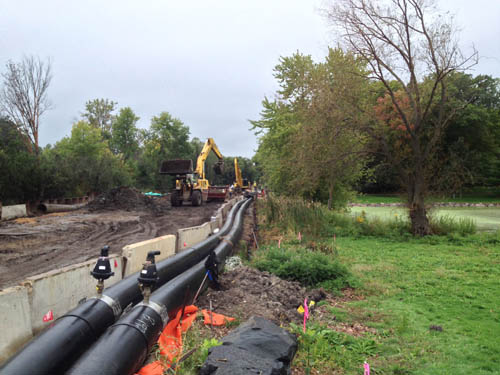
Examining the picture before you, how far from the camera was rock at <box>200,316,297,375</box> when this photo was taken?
2.42m

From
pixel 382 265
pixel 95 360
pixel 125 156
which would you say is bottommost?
pixel 382 265

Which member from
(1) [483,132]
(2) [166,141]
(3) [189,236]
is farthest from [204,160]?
(2) [166,141]

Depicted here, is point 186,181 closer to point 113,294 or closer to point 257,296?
point 257,296

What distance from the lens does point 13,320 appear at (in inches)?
115

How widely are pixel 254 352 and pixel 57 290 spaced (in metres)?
2.10

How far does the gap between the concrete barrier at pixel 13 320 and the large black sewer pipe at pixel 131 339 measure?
80 cm

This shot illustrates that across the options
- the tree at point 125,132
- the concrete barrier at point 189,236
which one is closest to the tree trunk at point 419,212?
the concrete barrier at point 189,236

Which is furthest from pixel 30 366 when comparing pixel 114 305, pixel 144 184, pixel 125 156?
pixel 125 156

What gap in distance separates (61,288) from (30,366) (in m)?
1.46

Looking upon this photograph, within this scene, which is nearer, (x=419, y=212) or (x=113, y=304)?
(x=113, y=304)

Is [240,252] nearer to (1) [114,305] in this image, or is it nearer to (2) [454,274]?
(2) [454,274]

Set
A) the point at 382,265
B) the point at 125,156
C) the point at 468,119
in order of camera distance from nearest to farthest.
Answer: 1. the point at 382,265
2. the point at 468,119
3. the point at 125,156

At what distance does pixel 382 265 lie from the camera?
7750 millimetres

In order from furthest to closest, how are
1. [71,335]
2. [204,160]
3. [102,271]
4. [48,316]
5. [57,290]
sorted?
1. [204,160]
2. [57,290]
3. [48,316]
4. [102,271]
5. [71,335]
